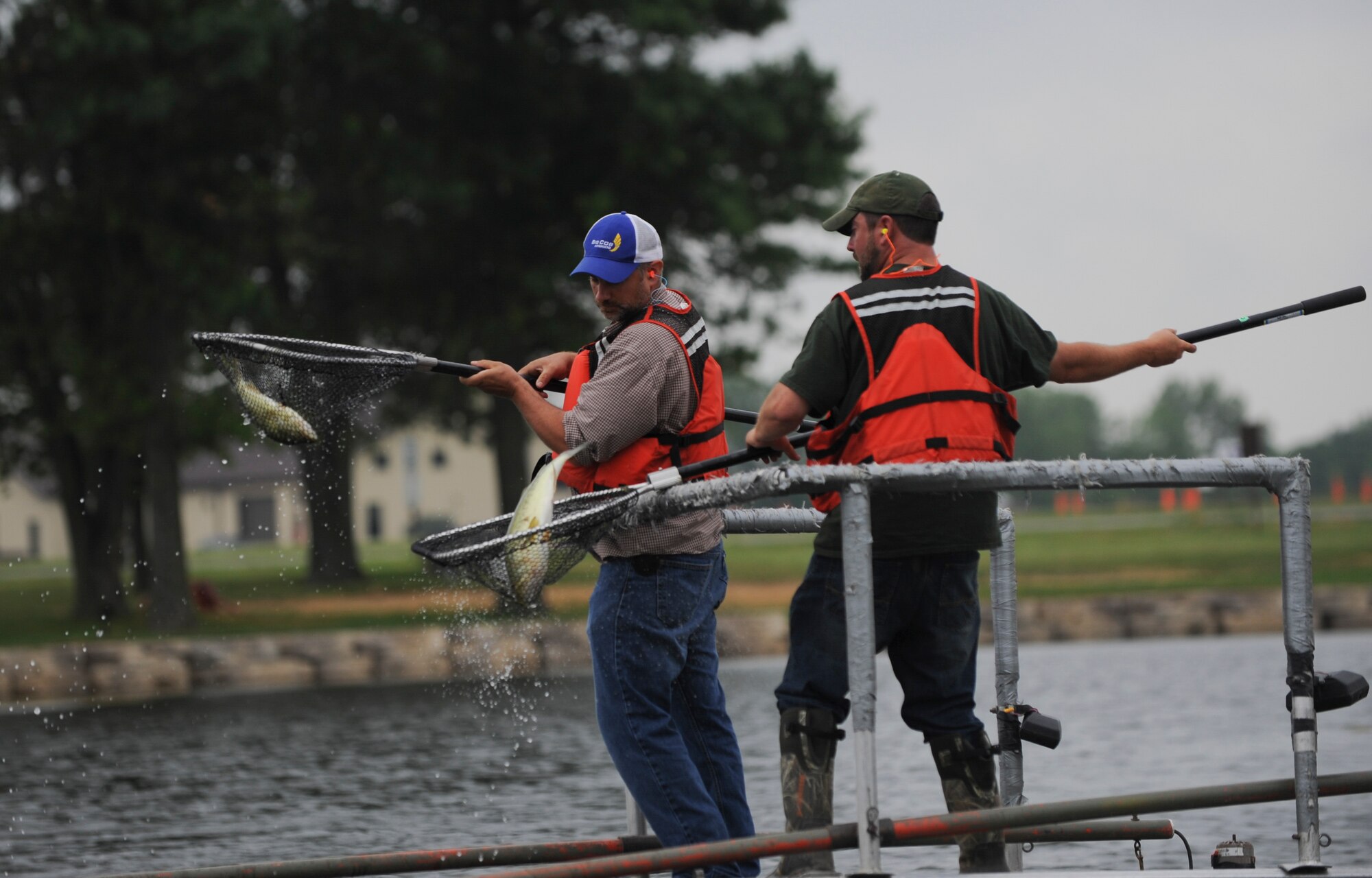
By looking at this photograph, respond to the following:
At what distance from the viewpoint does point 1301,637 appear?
4312 millimetres

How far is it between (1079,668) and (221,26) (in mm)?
12177

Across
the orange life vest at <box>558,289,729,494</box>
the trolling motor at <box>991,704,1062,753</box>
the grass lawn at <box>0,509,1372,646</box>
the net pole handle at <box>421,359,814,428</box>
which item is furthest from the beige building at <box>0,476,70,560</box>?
the trolling motor at <box>991,704,1062,753</box>

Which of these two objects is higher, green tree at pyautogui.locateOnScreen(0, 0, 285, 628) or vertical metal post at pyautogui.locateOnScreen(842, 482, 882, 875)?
green tree at pyautogui.locateOnScreen(0, 0, 285, 628)

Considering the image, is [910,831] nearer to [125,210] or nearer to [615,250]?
[615,250]

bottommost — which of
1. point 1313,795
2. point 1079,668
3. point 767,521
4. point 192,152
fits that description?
point 1079,668

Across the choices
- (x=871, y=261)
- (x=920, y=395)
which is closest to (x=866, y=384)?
(x=920, y=395)

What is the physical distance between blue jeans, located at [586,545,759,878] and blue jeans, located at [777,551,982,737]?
0.31 meters

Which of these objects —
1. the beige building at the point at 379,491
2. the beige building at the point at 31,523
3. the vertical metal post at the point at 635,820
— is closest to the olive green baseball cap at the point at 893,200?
the vertical metal post at the point at 635,820

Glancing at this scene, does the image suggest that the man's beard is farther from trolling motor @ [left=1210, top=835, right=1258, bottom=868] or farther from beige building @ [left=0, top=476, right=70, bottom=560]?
beige building @ [left=0, top=476, right=70, bottom=560]

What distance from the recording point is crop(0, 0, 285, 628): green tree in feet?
70.9

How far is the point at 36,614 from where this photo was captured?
29.7 m

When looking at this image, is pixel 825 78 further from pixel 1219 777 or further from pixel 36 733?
pixel 1219 777

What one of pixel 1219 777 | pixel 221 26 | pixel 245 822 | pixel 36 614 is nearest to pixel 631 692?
pixel 245 822

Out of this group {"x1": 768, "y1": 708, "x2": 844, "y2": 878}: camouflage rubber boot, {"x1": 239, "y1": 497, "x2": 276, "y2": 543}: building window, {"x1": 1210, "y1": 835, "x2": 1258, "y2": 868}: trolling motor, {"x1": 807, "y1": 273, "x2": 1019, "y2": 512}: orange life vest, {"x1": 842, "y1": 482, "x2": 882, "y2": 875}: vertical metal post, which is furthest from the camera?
{"x1": 239, "y1": 497, "x2": 276, "y2": 543}: building window
